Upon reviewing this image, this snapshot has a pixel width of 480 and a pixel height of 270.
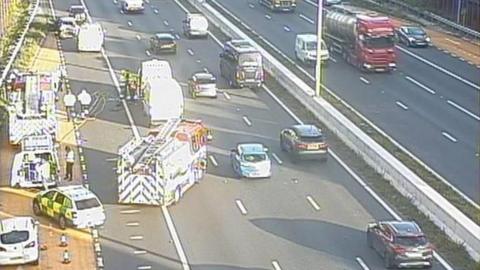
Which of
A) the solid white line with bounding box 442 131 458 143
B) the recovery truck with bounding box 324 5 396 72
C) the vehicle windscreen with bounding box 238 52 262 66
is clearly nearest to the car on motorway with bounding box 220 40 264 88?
the vehicle windscreen with bounding box 238 52 262 66

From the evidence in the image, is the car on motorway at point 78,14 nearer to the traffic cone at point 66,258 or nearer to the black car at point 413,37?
the black car at point 413,37

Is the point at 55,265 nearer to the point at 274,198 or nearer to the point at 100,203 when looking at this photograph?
the point at 100,203

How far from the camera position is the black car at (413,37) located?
275 feet

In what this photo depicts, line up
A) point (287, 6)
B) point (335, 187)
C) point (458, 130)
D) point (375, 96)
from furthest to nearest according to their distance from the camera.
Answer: point (287, 6) → point (375, 96) → point (458, 130) → point (335, 187)

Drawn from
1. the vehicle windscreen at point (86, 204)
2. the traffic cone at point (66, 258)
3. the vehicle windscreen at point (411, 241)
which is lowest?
the traffic cone at point (66, 258)

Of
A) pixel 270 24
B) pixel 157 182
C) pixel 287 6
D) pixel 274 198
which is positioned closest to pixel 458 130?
pixel 274 198

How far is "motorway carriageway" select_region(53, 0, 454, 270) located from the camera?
4122 centimetres

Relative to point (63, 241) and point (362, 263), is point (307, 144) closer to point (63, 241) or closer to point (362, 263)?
→ point (362, 263)

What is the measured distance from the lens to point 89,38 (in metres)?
79.9

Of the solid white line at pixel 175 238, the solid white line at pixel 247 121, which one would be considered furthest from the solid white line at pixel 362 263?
the solid white line at pixel 247 121

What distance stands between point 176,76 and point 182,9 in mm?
30064

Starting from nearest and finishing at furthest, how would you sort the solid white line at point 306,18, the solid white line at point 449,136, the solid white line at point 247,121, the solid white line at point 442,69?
the solid white line at point 449,136
the solid white line at point 247,121
the solid white line at point 442,69
the solid white line at point 306,18

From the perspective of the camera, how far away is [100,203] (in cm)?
4619

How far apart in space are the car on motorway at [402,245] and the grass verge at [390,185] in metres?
1.40
